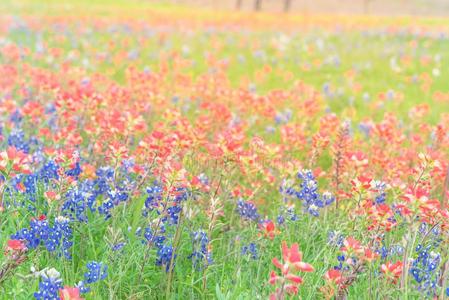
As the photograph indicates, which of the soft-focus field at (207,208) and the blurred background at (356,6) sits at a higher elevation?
the soft-focus field at (207,208)

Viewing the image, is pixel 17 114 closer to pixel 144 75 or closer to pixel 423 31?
pixel 144 75

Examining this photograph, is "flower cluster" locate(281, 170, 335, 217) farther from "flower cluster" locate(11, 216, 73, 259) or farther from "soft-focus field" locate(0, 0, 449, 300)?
"flower cluster" locate(11, 216, 73, 259)

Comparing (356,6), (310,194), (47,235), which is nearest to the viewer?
(47,235)

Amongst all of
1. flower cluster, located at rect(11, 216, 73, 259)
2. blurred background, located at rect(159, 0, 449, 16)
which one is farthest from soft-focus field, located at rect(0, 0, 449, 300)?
blurred background, located at rect(159, 0, 449, 16)

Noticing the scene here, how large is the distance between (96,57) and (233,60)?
3.56 m

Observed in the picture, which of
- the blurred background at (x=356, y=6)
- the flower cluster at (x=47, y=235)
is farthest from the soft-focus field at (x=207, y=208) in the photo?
the blurred background at (x=356, y=6)

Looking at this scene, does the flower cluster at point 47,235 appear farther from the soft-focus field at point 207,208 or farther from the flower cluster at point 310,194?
the flower cluster at point 310,194

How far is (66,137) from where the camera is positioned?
193 inches

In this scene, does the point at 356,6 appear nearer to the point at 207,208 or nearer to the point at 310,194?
the point at 207,208

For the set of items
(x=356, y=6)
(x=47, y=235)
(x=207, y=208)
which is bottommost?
(x=356, y=6)

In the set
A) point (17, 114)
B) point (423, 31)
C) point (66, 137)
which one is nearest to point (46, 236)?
point (66, 137)

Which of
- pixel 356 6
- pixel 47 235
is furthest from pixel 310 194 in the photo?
pixel 356 6

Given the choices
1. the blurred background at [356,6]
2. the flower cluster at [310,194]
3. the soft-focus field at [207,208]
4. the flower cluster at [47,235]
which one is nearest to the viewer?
the soft-focus field at [207,208]

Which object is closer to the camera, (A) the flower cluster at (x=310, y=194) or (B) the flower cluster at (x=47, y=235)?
(B) the flower cluster at (x=47, y=235)
